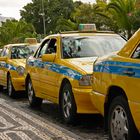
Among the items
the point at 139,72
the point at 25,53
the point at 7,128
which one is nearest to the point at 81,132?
the point at 7,128

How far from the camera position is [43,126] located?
8.02 metres

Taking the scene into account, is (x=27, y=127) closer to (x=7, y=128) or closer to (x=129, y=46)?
(x=7, y=128)

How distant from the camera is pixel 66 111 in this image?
8.12 metres

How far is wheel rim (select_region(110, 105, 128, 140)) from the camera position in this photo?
5648mm

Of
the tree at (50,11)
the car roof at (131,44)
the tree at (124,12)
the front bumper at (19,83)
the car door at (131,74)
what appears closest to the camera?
the car door at (131,74)

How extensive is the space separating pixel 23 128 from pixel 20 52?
5928mm

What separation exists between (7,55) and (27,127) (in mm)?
6072

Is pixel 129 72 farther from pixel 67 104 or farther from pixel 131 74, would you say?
pixel 67 104

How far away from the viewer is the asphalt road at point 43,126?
23.4 feet

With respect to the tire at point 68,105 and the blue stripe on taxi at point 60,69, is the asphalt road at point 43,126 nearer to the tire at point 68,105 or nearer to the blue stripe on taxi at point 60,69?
the tire at point 68,105

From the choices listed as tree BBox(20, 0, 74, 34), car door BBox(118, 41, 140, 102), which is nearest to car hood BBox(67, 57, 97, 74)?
car door BBox(118, 41, 140, 102)

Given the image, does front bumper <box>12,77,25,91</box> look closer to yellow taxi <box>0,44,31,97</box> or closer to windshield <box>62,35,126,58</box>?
yellow taxi <box>0,44,31,97</box>

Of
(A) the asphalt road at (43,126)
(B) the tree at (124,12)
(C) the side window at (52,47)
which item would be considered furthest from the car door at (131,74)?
(B) the tree at (124,12)

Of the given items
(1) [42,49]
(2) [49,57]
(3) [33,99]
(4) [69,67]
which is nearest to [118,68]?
(4) [69,67]
